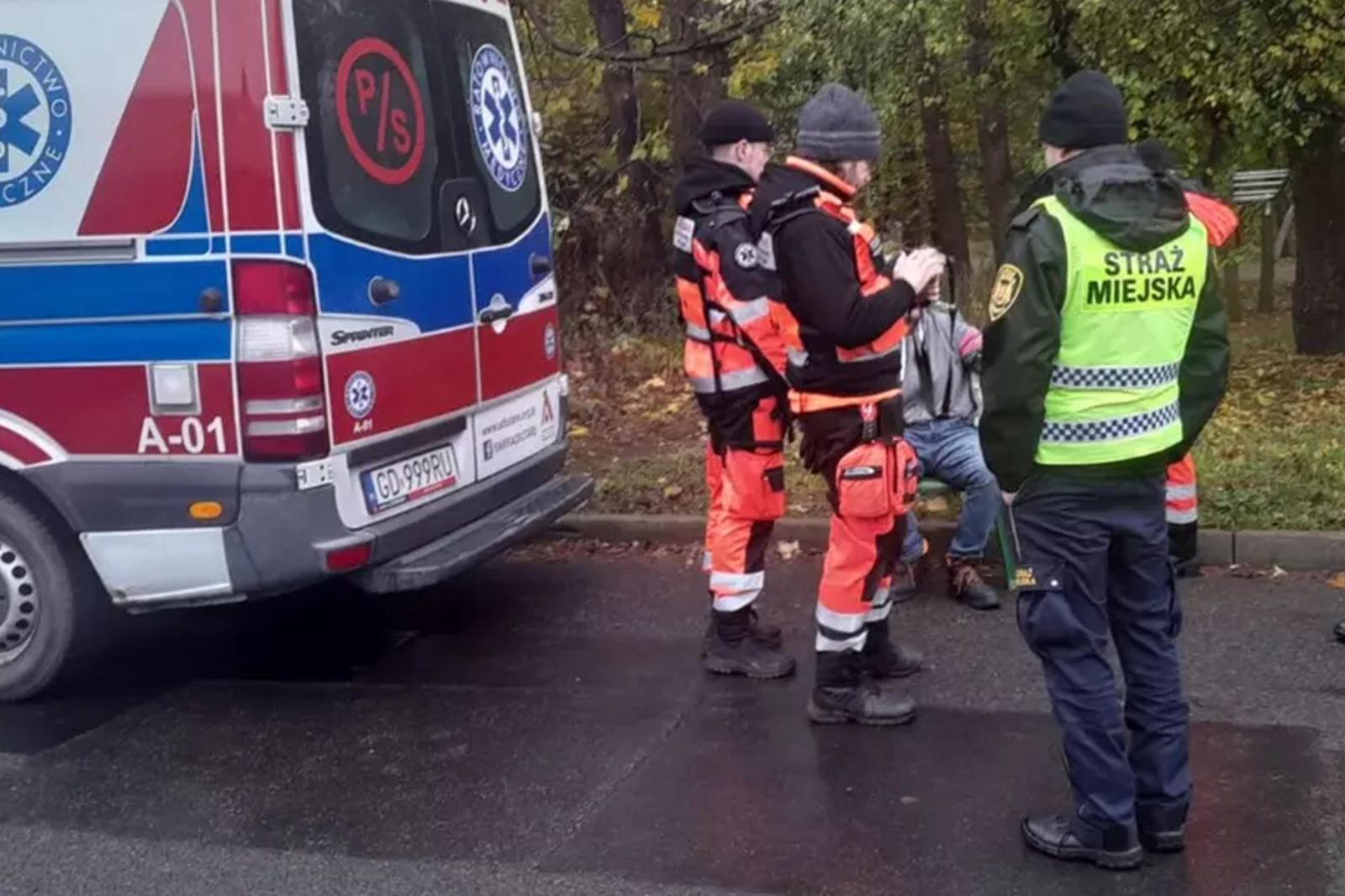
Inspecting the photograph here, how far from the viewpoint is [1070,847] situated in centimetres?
388

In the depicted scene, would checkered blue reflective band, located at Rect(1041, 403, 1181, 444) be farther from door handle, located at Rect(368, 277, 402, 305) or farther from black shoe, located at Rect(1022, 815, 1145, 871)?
door handle, located at Rect(368, 277, 402, 305)

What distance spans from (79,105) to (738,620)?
274 centimetres

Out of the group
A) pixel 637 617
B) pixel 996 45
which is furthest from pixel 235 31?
pixel 996 45

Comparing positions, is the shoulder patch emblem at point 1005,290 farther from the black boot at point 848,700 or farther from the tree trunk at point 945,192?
the tree trunk at point 945,192

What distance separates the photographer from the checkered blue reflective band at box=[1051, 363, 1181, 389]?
12.1 ft

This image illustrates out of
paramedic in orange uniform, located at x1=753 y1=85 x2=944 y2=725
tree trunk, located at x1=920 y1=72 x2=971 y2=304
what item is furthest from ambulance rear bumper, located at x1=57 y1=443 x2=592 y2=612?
tree trunk, located at x1=920 y1=72 x2=971 y2=304

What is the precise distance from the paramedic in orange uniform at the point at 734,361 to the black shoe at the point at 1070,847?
5.05 feet

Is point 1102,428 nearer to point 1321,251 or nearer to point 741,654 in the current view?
point 741,654

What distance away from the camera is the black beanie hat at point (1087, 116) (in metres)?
3.70

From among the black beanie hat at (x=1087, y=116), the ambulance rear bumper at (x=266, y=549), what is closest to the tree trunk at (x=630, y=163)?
the ambulance rear bumper at (x=266, y=549)

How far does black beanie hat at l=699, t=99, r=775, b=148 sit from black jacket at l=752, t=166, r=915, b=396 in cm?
56

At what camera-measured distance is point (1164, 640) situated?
389 centimetres

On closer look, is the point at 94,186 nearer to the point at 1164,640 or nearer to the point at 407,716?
the point at 407,716

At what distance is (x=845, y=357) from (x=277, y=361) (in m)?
1.73
